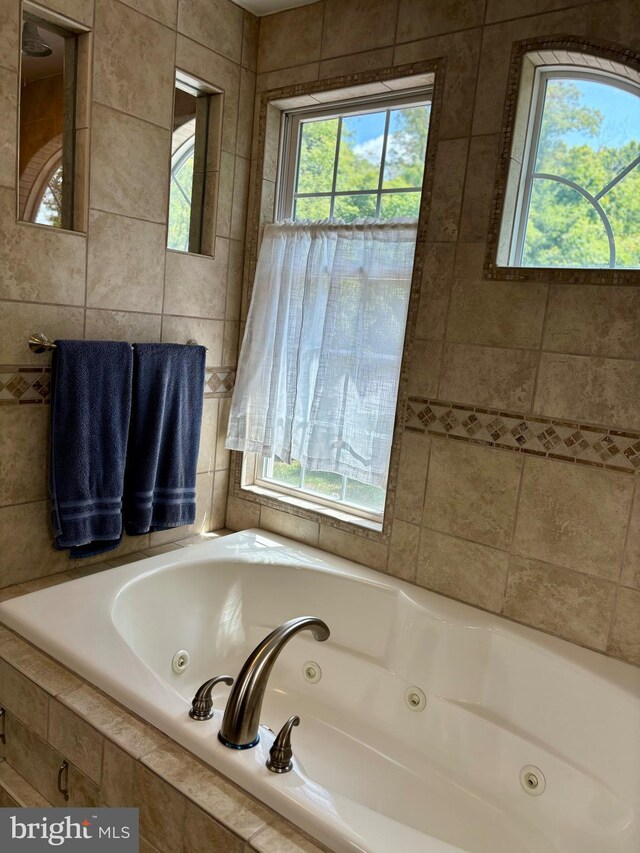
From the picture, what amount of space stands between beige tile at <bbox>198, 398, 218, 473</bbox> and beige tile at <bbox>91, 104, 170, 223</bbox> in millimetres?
760

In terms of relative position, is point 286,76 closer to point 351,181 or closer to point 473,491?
point 351,181

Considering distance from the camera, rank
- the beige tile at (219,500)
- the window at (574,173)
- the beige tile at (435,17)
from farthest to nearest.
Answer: the beige tile at (219,500) → the beige tile at (435,17) → the window at (574,173)

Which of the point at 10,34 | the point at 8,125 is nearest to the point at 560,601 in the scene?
the point at 8,125

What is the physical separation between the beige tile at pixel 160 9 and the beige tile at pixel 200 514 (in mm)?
1680

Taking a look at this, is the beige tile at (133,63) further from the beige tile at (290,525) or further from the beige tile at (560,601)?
the beige tile at (560,601)

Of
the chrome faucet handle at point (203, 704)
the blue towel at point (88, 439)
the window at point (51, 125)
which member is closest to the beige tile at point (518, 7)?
the window at point (51, 125)

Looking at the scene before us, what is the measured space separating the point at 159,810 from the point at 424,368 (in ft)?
4.89

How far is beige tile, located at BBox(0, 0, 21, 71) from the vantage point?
1845 millimetres

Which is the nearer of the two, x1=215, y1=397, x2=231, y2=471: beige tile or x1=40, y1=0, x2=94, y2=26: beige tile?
x1=40, y1=0, x2=94, y2=26: beige tile

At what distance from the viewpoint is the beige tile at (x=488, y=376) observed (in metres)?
2.02

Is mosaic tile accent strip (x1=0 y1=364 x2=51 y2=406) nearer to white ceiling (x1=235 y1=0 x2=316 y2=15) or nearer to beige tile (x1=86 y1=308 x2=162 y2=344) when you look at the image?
beige tile (x1=86 y1=308 x2=162 y2=344)

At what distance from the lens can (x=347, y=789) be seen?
193 centimetres

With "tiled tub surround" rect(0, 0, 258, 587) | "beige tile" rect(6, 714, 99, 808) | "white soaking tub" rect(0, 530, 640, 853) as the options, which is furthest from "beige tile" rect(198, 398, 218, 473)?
"beige tile" rect(6, 714, 99, 808)

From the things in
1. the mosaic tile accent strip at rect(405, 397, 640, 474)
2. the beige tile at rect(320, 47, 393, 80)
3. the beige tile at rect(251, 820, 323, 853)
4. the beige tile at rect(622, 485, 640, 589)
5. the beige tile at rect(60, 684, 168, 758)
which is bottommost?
the beige tile at rect(251, 820, 323, 853)
